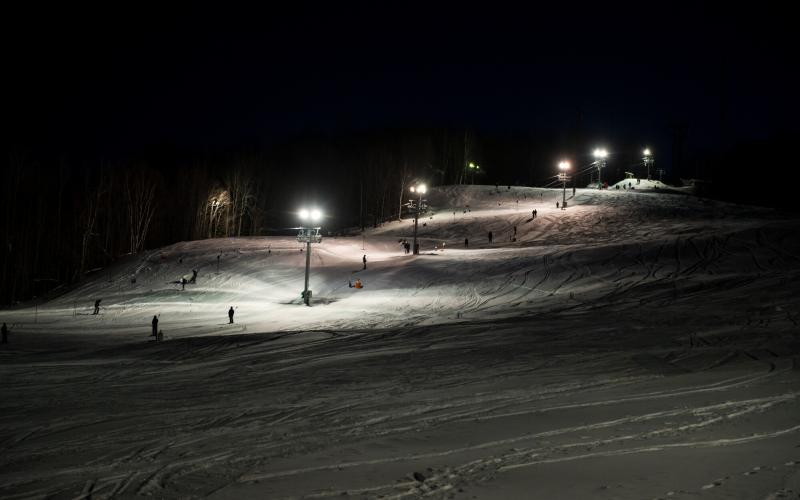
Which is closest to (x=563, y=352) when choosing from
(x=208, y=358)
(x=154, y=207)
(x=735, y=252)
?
(x=208, y=358)

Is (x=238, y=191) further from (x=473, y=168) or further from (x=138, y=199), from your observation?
(x=473, y=168)

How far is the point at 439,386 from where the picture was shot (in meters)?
12.5

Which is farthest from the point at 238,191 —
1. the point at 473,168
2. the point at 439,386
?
the point at 439,386

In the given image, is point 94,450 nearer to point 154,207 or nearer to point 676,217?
point 676,217

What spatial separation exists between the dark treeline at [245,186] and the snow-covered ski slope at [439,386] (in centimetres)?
2602

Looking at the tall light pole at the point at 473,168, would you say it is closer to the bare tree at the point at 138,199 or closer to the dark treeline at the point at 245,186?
the dark treeline at the point at 245,186

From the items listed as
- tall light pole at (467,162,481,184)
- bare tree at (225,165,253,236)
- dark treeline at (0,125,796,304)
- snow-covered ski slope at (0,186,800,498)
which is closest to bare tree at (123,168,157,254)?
dark treeline at (0,125,796,304)

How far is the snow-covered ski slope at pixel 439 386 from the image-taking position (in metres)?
6.92

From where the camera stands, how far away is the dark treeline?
5691cm

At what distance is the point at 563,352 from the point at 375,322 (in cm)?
1043

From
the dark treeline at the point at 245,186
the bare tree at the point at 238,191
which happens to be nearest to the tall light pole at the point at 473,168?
the dark treeline at the point at 245,186

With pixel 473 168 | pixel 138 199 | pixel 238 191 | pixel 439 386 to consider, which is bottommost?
pixel 439 386

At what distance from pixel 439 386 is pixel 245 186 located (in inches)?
2469

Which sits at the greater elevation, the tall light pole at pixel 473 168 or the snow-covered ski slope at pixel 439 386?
the tall light pole at pixel 473 168
